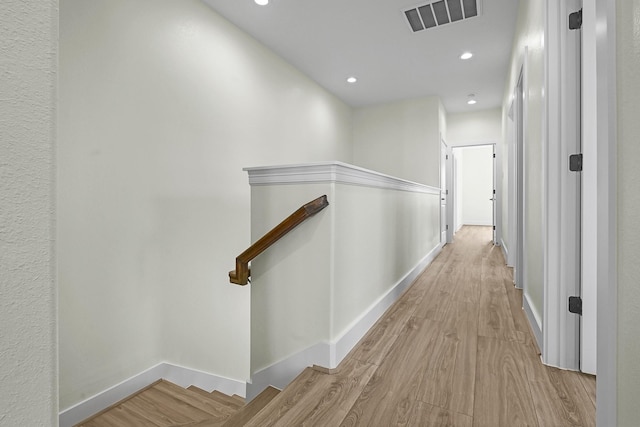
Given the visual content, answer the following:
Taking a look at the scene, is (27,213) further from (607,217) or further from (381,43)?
(381,43)

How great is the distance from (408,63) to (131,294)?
4029mm

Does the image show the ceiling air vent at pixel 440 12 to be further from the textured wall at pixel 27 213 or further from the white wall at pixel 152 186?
the textured wall at pixel 27 213

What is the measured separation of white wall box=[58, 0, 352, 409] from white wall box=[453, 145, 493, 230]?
8867mm

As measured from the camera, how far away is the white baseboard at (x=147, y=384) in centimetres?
199

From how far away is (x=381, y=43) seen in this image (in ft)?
11.8

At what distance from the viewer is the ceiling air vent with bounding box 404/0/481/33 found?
289cm

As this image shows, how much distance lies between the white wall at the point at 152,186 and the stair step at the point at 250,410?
129 cm

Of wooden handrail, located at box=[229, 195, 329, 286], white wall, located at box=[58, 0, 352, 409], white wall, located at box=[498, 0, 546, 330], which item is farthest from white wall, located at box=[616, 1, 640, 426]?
white wall, located at box=[58, 0, 352, 409]

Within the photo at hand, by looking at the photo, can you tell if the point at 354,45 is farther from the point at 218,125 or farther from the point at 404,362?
the point at 404,362

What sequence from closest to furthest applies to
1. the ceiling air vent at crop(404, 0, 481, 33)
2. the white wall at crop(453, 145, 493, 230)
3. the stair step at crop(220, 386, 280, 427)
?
the stair step at crop(220, 386, 280, 427) < the ceiling air vent at crop(404, 0, 481, 33) < the white wall at crop(453, 145, 493, 230)

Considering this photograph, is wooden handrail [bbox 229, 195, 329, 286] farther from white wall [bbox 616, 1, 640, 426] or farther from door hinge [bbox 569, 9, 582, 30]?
door hinge [bbox 569, 9, 582, 30]

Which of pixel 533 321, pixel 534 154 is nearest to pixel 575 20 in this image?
pixel 534 154

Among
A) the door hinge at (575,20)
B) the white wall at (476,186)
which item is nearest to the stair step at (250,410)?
the door hinge at (575,20)

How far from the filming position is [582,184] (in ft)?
4.63
